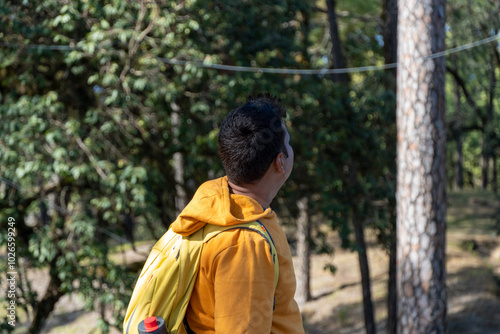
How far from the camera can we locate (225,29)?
5766 mm

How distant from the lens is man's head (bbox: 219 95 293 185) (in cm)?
152

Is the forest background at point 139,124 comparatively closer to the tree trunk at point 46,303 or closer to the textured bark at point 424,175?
the tree trunk at point 46,303

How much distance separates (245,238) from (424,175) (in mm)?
3673

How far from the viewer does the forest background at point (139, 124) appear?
198 inches

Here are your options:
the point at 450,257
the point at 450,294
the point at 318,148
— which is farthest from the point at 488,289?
the point at 318,148

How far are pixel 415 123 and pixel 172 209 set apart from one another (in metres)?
3.34

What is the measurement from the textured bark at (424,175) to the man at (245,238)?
339cm

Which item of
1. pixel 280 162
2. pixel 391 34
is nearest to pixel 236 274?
pixel 280 162

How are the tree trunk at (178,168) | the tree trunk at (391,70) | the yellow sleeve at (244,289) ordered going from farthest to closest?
the tree trunk at (391,70) → the tree trunk at (178,168) → the yellow sleeve at (244,289)

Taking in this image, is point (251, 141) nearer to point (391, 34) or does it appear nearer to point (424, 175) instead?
point (424, 175)

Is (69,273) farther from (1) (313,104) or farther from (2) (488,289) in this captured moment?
(2) (488,289)

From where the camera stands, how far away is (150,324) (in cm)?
141

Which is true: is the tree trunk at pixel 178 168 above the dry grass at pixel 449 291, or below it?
above

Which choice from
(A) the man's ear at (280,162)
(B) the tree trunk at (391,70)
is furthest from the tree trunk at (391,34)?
(A) the man's ear at (280,162)
